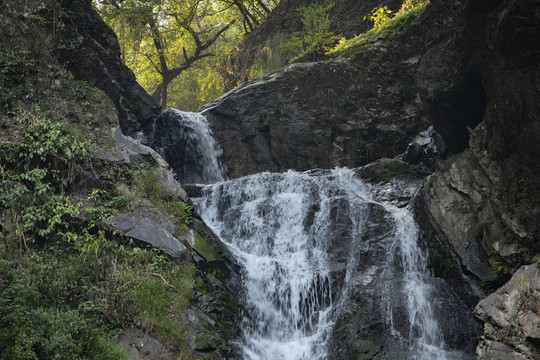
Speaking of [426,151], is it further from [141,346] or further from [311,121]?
[141,346]

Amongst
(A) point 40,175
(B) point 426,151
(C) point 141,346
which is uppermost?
(A) point 40,175

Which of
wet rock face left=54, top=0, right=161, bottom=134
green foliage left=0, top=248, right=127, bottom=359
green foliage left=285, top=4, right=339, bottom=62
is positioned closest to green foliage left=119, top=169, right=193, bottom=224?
green foliage left=0, top=248, right=127, bottom=359

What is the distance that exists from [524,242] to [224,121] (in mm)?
11652

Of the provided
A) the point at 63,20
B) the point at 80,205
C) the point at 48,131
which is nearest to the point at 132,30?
the point at 63,20

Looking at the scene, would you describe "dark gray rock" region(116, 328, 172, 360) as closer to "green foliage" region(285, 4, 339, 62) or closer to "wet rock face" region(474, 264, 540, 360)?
"wet rock face" region(474, 264, 540, 360)

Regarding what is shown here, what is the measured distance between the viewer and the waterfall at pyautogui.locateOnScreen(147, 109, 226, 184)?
567 inches

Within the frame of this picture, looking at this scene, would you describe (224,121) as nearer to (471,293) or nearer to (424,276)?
(424,276)

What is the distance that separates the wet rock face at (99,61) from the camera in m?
10.1

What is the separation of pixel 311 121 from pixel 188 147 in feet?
17.0

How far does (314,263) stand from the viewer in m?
9.60

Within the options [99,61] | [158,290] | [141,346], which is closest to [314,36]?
[99,61]

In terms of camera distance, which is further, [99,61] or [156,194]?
[99,61]

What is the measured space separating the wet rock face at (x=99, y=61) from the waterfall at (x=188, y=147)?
706 mm

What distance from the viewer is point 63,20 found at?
32.8 feet
